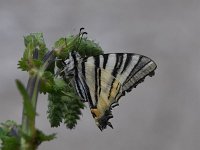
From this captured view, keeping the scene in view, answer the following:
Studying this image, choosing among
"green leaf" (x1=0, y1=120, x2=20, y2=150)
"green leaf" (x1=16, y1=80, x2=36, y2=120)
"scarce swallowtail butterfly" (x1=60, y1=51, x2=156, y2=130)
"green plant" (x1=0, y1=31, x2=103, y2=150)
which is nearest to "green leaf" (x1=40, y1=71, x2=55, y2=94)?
"green plant" (x1=0, y1=31, x2=103, y2=150)

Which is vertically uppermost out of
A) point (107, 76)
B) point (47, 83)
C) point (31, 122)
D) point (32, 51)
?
point (107, 76)

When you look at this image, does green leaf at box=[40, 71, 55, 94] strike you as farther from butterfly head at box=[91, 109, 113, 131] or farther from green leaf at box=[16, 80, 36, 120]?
butterfly head at box=[91, 109, 113, 131]

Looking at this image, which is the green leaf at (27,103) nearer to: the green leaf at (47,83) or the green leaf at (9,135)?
the green leaf at (9,135)

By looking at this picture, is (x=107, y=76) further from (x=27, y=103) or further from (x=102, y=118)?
(x=27, y=103)

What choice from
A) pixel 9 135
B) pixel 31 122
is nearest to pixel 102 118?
pixel 9 135

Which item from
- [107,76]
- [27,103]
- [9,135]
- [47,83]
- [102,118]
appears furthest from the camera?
[107,76]

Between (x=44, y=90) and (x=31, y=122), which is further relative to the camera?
(x=44, y=90)

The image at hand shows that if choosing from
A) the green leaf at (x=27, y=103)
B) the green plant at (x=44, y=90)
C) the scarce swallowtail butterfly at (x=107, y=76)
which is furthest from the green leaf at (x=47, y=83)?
the scarce swallowtail butterfly at (x=107, y=76)
